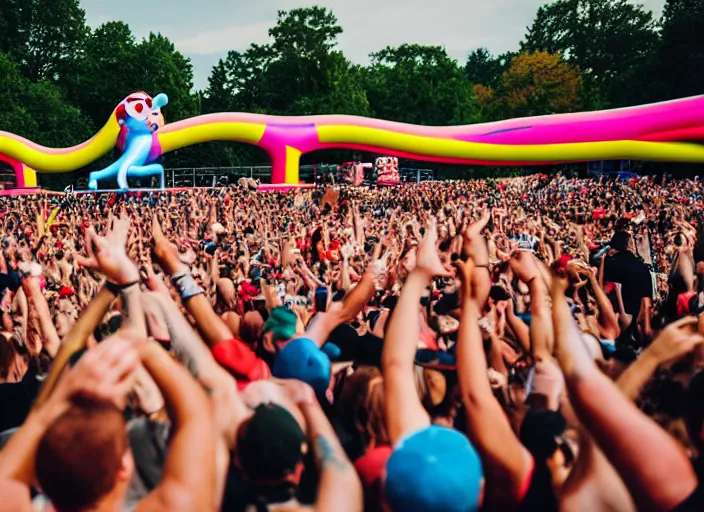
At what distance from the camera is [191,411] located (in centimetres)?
146

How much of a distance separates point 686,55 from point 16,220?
28639 millimetres

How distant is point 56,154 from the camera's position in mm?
19719

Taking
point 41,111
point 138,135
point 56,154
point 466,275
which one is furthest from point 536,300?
point 41,111

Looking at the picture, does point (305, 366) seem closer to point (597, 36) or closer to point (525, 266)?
point (525, 266)

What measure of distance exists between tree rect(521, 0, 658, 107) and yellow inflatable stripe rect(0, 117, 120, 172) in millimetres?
35972

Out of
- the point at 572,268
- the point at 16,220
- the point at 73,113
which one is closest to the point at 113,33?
the point at 73,113

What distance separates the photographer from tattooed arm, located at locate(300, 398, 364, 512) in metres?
1.49

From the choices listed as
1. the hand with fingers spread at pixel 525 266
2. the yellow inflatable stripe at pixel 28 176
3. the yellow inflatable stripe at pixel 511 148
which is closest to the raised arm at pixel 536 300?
the hand with fingers spread at pixel 525 266

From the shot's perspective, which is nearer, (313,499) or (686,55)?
(313,499)

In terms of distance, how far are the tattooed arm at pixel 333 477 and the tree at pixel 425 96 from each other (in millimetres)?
38886

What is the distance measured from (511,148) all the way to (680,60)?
1783cm

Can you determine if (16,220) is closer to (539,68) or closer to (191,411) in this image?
(191,411)

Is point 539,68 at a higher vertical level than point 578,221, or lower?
higher

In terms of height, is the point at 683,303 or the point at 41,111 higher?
the point at 41,111
